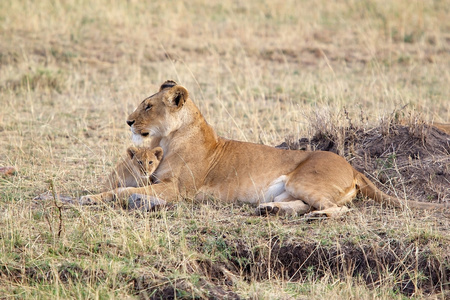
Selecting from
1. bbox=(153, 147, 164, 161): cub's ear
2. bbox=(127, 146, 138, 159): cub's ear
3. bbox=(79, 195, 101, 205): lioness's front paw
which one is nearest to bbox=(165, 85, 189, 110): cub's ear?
bbox=(153, 147, 164, 161): cub's ear

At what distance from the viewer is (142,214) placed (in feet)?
18.5

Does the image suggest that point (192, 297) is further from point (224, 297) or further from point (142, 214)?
Result: point (142, 214)

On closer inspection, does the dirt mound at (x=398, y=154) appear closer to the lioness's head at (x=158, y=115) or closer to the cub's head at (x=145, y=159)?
the lioness's head at (x=158, y=115)

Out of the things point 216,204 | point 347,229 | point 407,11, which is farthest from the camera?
point 407,11

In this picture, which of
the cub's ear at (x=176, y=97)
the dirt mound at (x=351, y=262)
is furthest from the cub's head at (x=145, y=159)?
the dirt mound at (x=351, y=262)

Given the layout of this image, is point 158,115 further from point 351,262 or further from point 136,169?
point 351,262

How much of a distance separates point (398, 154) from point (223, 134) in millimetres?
2396

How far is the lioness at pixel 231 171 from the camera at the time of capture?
19.0 ft

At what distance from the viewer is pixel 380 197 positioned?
19.5 feet

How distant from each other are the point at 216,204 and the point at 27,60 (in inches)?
262

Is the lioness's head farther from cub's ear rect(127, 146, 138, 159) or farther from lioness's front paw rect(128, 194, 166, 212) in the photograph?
lioness's front paw rect(128, 194, 166, 212)

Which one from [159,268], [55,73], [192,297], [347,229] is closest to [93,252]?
[159,268]

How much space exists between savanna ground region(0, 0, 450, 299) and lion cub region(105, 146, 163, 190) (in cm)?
34

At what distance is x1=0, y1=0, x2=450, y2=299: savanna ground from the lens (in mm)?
4715
